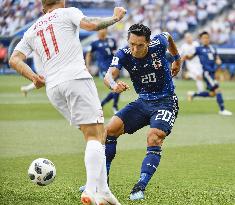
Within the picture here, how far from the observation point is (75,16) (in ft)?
22.1

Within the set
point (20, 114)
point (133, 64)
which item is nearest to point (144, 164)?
point (133, 64)

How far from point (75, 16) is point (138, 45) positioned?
146cm

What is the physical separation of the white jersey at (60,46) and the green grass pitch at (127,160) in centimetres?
143

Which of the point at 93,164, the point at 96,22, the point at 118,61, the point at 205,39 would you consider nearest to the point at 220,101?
the point at 205,39

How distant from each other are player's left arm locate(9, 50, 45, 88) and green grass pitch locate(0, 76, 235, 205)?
1.37 metres

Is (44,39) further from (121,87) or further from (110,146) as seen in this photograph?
(110,146)

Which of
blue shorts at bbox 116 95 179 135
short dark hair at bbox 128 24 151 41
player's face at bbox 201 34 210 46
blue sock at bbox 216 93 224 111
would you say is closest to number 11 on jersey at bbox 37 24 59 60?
short dark hair at bbox 128 24 151 41

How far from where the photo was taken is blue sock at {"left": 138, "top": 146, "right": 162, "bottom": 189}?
7779mm

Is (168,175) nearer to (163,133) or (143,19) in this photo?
(163,133)

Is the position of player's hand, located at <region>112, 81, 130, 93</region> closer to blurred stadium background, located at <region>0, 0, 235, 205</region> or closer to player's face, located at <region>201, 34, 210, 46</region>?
blurred stadium background, located at <region>0, 0, 235, 205</region>

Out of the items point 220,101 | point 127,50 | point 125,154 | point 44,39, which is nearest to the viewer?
point 44,39

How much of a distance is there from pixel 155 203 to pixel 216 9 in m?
34.7

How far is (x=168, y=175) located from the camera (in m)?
9.42

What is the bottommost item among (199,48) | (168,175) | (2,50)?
(2,50)
